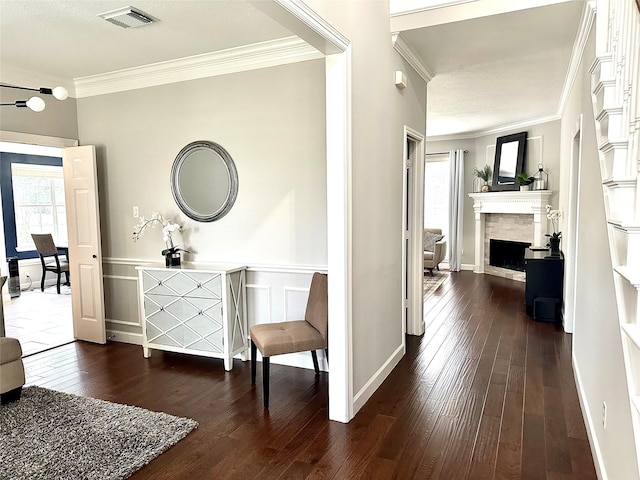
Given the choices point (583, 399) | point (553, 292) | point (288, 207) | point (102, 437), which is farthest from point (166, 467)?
point (553, 292)

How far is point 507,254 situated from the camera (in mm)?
8133

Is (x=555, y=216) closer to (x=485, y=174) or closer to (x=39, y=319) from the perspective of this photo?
(x=485, y=174)

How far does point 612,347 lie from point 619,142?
907 millimetres

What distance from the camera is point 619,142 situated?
186 centimetres

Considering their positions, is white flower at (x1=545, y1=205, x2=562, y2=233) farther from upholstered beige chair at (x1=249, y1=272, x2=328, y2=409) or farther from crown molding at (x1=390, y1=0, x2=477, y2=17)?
upholstered beige chair at (x1=249, y1=272, x2=328, y2=409)

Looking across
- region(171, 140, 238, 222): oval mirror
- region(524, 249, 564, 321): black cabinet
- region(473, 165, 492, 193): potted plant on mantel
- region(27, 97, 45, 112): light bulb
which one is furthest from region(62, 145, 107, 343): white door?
region(473, 165, 492, 193): potted plant on mantel

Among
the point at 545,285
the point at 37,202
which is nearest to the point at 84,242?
the point at 37,202

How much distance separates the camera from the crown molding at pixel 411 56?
3.37m

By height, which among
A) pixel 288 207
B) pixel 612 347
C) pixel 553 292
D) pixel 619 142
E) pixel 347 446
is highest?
pixel 619 142

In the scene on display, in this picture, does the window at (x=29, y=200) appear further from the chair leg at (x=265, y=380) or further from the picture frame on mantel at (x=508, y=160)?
the picture frame on mantel at (x=508, y=160)

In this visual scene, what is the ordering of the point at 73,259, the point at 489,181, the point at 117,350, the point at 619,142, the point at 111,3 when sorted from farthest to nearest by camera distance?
1. the point at 489,181
2. the point at 73,259
3. the point at 117,350
4. the point at 111,3
5. the point at 619,142

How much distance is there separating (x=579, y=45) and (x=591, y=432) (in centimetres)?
290

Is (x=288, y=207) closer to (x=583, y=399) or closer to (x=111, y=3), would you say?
(x=111, y=3)

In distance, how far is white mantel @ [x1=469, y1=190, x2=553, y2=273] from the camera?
23.3 feet
